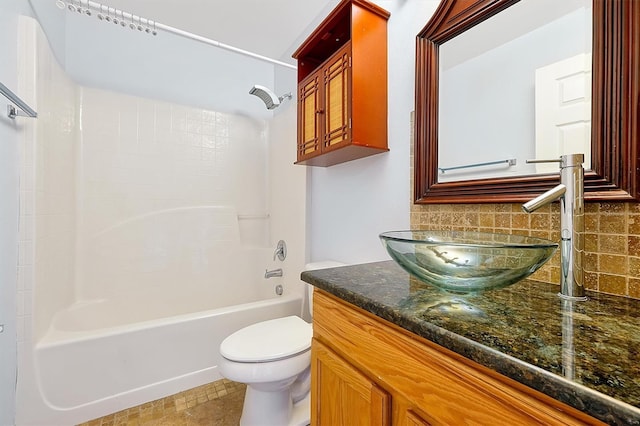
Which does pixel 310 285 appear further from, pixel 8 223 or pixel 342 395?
pixel 8 223

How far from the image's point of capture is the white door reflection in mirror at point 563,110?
2.31 ft

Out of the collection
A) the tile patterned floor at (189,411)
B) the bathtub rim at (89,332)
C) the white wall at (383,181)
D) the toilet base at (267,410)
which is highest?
the white wall at (383,181)

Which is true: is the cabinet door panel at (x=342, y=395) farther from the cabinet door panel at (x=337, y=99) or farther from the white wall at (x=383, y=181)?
the cabinet door panel at (x=337, y=99)

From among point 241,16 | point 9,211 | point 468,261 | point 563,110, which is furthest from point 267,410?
point 241,16

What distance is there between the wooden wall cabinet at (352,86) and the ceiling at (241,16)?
672 mm

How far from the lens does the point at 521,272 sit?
576mm

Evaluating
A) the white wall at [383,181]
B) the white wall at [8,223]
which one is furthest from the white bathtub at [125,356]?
the white wall at [383,181]

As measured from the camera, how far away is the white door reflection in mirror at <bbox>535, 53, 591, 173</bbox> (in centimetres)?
70

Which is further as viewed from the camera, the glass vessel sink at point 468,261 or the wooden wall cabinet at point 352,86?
the wooden wall cabinet at point 352,86

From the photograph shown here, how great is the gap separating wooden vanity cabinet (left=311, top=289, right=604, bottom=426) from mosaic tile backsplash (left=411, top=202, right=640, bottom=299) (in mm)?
510

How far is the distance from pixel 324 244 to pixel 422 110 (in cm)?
101

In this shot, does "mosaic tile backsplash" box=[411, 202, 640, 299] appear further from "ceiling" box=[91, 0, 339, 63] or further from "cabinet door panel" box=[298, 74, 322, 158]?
"ceiling" box=[91, 0, 339, 63]

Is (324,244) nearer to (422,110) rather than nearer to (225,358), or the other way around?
(225,358)

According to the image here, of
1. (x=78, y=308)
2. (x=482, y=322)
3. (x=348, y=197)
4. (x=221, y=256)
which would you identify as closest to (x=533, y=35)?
(x=482, y=322)
